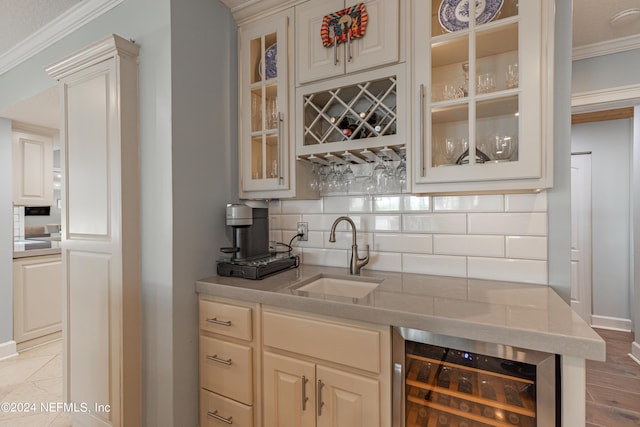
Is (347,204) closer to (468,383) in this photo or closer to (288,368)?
(288,368)

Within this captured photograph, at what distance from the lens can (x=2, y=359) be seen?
271cm

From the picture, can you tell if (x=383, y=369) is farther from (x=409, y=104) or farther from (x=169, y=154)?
(x=169, y=154)

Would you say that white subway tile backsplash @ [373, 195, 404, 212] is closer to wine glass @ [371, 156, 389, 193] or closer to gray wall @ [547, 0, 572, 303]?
wine glass @ [371, 156, 389, 193]

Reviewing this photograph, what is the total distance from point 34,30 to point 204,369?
2.62 metres

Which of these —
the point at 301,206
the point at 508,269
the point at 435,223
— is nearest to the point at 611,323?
the point at 508,269

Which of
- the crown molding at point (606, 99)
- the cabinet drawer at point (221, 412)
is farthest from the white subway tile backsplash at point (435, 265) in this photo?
the crown molding at point (606, 99)

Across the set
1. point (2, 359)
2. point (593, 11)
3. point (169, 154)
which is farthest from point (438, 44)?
point (2, 359)

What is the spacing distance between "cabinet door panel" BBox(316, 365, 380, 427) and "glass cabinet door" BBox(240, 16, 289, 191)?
1.00 meters

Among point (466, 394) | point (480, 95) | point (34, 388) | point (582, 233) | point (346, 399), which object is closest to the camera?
point (466, 394)

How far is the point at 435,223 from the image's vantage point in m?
1.64

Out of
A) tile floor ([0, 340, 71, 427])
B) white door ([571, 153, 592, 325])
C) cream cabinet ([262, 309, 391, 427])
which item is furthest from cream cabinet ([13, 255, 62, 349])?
white door ([571, 153, 592, 325])

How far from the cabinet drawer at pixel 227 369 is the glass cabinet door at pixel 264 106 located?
2.87ft

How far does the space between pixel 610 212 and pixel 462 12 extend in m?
3.40

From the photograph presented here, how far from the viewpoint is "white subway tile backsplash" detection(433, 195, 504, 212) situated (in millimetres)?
1505
